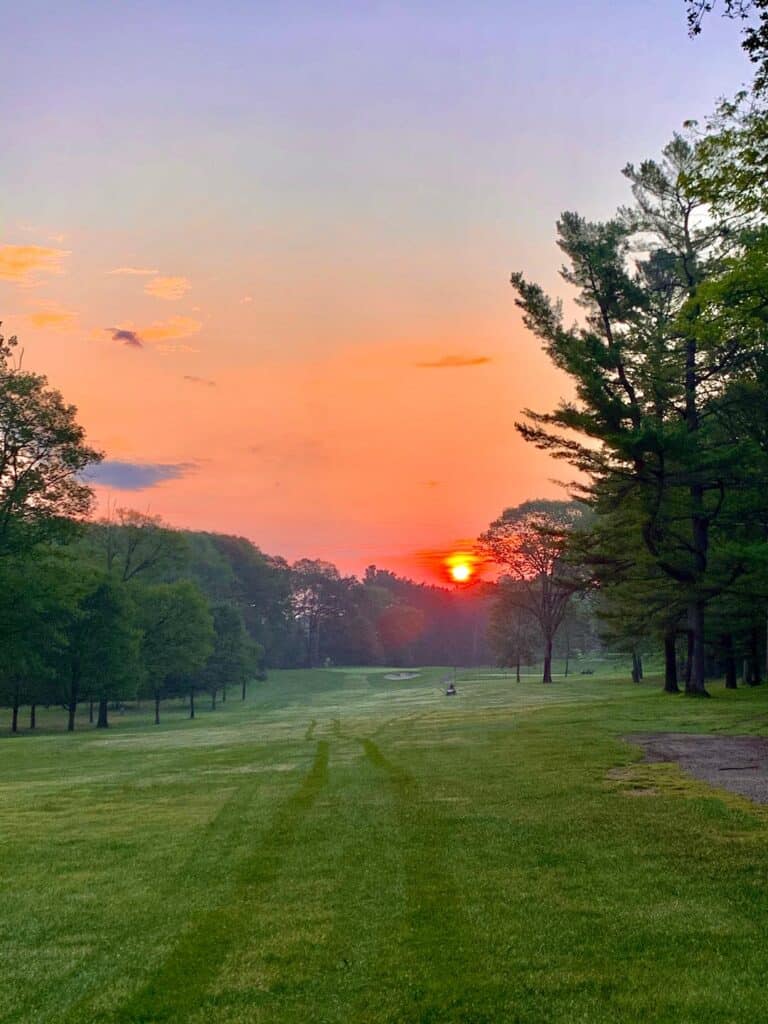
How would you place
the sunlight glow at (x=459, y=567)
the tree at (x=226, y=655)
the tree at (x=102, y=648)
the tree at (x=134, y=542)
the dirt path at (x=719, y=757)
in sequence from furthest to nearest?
the sunlight glow at (x=459, y=567)
the tree at (x=226, y=655)
the tree at (x=134, y=542)
the tree at (x=102, y=648)
the dirt path at (x=719, y=757)

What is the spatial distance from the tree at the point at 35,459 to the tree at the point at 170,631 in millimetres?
20429

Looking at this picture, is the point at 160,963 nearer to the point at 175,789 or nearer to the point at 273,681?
the point at 175,789

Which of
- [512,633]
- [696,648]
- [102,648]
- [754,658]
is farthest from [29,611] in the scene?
[512,633]

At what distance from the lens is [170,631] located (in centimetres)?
6156

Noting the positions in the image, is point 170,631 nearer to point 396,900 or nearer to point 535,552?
point 535,552

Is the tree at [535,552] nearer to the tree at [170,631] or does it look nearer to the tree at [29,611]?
the tree at [170,631]

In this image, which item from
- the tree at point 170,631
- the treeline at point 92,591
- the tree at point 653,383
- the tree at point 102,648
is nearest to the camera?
the tree at point 653,383

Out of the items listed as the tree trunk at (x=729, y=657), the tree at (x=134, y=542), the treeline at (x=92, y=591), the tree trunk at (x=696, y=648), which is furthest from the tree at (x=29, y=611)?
the tree trunk at (x=729, y=657)

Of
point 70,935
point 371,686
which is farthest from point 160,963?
point 371,686

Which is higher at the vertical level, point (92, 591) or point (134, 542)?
point (134, 542)

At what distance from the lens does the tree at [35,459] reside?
1540 inches

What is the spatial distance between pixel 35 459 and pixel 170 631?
2471 centimetres

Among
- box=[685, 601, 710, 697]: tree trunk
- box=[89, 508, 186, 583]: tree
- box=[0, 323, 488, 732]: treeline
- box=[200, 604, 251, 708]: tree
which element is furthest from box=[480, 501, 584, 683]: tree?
box=[685, 601, 710, 697]: tree trunk

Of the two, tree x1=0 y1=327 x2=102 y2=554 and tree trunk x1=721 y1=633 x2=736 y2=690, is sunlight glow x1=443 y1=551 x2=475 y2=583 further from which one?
tree x1=0 y1=327 x2=102 y2=554
